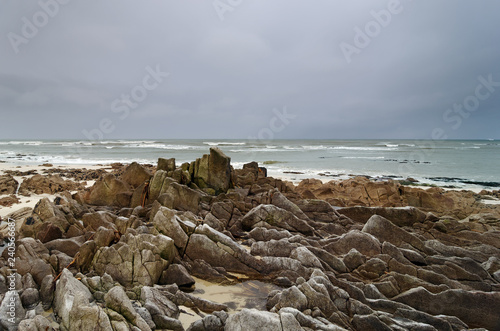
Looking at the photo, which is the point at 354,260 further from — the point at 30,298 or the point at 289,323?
the point at 30,298

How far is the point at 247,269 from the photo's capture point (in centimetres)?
637

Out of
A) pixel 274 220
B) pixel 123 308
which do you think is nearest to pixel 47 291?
pixel 123 308

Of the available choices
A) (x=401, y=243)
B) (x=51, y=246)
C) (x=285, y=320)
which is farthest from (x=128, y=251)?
(x=401, y=243)

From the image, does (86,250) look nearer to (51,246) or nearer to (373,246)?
(51,246)

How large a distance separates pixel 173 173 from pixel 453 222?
10.9 m

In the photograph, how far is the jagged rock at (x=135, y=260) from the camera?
538 centimetres

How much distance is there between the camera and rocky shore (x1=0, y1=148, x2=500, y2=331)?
13.8ft

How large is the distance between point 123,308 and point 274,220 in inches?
226

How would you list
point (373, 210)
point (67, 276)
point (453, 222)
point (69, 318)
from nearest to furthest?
point (69, 318) < point (67, 276) < point (453, 222) < point (373, 210)

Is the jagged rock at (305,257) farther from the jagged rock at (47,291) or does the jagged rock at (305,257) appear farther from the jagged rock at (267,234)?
the jagged rock at (47,291)

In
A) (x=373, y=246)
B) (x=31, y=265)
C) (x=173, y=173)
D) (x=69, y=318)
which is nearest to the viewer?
(x=69, y=318)

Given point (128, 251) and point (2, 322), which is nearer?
point (2, 322)

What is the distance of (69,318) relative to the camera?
3814 mm

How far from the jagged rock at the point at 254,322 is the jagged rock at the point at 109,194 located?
8492 millimetres
